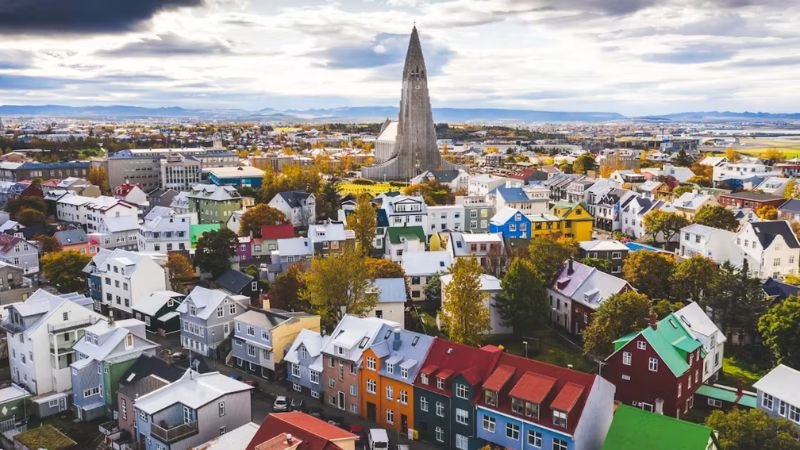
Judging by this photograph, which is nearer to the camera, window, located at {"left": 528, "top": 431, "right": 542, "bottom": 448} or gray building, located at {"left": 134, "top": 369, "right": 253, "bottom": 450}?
window, located at {"left": 528, "top": 431, "right": 542, "bottom": 448}

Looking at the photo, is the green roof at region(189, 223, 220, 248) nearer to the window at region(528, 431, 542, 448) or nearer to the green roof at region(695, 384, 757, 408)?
the window at region(528, 431, 542, 448)

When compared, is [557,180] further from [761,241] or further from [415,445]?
[415,445]

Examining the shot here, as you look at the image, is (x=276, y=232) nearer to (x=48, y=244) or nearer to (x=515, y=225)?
(x=48, y=244)

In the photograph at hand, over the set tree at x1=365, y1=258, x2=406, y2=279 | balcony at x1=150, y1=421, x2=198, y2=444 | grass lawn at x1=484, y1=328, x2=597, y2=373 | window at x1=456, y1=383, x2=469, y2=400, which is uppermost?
tree at x1=365, y1=258, x2=406, y2=279

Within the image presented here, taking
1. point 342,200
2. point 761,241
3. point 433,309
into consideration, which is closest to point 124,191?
point 342,200

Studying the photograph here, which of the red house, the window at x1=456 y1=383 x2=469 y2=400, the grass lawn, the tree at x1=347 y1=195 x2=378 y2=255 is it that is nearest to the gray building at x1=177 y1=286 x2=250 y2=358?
the grass lawn

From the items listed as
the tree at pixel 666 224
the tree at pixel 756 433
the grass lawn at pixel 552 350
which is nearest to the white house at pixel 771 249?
the tree at pixel 666 224

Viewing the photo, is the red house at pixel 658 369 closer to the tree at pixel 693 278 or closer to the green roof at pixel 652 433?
the green roof at pixel 652 433

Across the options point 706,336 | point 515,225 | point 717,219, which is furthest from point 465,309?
point 717,219
